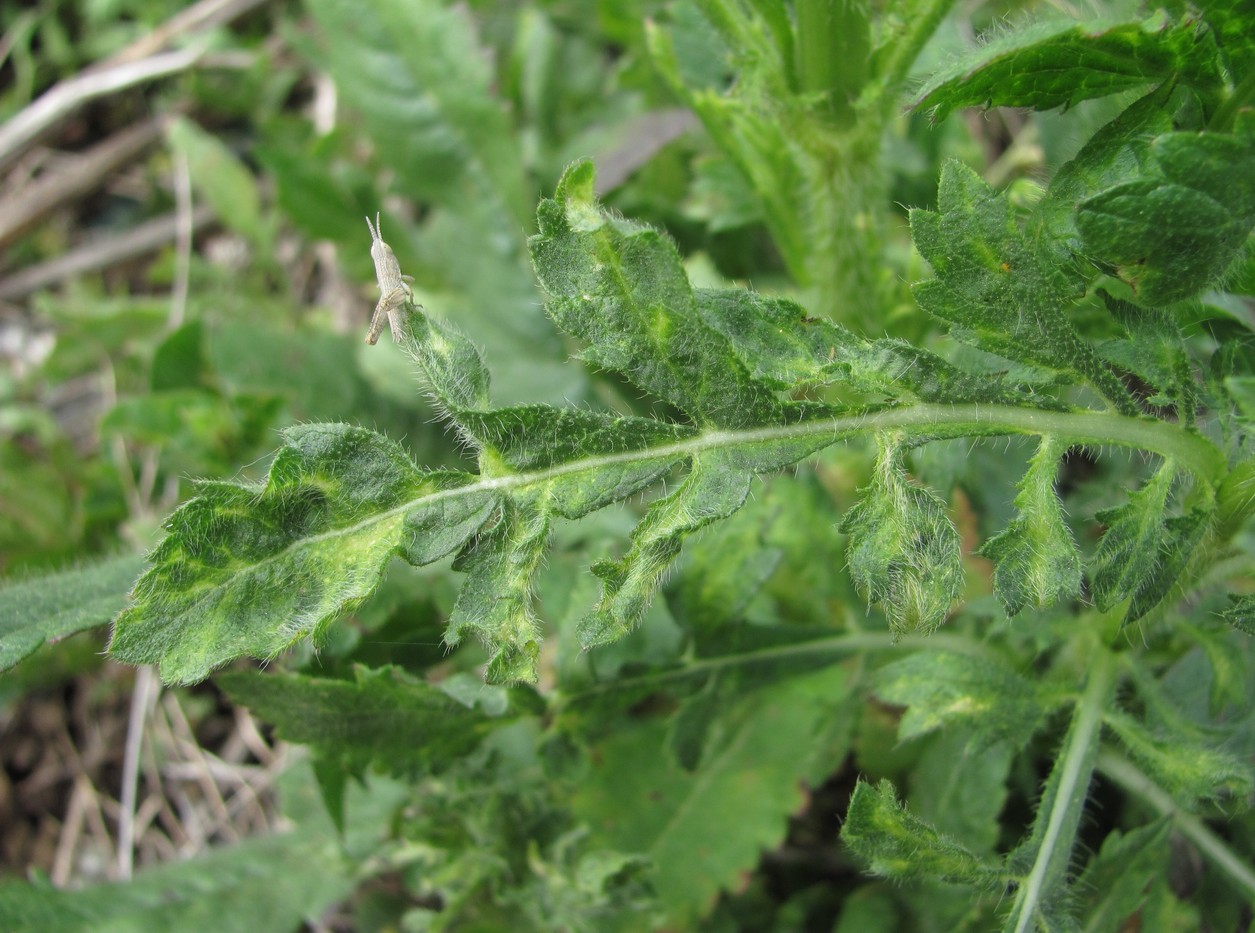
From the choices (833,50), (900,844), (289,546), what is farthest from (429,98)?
(900,844)

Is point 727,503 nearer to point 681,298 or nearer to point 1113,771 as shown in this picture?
point 681,298

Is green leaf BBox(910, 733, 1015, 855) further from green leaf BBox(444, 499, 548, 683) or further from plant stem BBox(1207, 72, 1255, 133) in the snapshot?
plant stem BBox(1207, 72, 1255, 133)

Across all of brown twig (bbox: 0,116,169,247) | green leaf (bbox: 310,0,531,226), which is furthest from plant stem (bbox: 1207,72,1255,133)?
brown twig (bbox: 0,116,169,247)

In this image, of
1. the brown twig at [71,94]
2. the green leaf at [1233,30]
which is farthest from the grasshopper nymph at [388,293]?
the brown twig at [71,94]

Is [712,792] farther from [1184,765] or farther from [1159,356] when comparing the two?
[1159,356]

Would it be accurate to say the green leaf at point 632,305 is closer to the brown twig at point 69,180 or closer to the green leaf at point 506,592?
the green leaf at point 506,592
